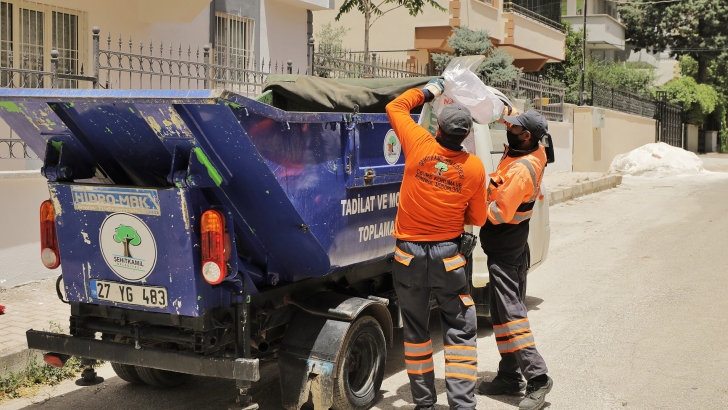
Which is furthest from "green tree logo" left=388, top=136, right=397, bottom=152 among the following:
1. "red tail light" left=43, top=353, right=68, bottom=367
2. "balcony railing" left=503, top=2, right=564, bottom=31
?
"balcony railing" left=503, top=2, right=564, bottom=31

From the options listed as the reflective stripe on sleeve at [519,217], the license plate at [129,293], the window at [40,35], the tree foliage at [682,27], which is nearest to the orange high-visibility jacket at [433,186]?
the reflective stripe on sleeve at [519,217]

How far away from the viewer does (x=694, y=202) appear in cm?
1648

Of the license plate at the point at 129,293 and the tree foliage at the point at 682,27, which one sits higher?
the tree foliage at the point at 682,27

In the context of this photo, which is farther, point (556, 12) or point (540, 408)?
point (556, 12)

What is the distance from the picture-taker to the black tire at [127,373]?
5219 millimetres

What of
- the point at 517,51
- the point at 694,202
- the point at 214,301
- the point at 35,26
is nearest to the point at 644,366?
the point at 214,301

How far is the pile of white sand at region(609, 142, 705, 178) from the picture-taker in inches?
921

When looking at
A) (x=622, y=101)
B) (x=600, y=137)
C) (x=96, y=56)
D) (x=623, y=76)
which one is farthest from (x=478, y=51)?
(x=623, y=76)

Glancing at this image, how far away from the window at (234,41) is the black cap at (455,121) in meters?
10.2

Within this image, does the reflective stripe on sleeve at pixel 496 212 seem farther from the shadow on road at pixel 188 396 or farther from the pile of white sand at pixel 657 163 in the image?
the pile of white sand at pixel 657 163

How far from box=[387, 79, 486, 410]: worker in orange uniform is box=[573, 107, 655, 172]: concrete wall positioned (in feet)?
65.0

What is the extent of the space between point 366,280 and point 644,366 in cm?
216

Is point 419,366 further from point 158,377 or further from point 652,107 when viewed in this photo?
point 652,107

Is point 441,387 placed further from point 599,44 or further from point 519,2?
point 599,44
